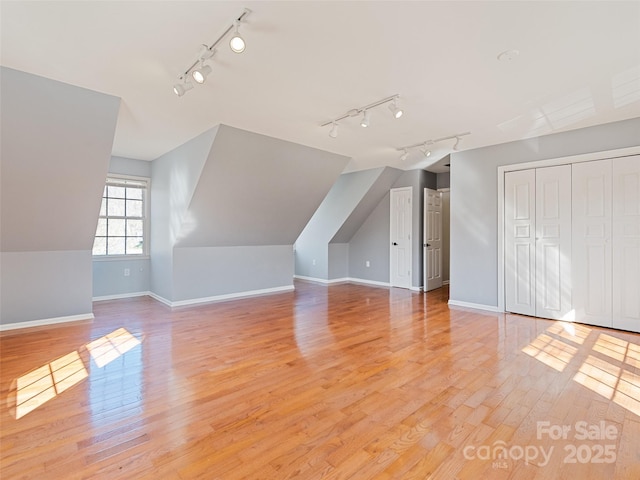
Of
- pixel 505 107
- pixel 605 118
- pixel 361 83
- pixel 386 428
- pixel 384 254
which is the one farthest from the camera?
pixel 384 254

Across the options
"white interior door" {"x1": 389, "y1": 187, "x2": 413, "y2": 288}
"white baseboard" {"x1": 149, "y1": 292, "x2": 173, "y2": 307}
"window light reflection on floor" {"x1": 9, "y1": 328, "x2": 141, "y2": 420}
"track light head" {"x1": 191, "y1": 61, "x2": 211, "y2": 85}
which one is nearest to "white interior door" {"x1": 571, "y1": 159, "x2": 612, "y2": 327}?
"white interior door" {"x1": 389, "y1": 187, "x2": 413, "y2": 288}

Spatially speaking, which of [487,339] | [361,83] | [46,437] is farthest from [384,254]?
[46,437]

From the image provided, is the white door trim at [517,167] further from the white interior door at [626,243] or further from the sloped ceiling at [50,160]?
the sloped ceiling at [50,160]

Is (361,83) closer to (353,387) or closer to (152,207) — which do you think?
(353,387)

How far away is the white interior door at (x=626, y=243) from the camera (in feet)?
12.1

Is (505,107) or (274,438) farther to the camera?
(505,107)

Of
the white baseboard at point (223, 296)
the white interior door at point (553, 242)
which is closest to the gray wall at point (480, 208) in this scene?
the white interior door at point (553, 242)

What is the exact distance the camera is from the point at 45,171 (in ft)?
11.6

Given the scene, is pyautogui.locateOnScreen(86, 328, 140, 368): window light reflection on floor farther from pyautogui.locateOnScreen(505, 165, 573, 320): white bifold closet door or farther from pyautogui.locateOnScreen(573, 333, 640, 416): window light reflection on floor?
pyautogui.locateOnScreen(505, 165, 573, 320): white bifold closet door

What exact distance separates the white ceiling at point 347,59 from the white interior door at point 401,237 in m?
2.89

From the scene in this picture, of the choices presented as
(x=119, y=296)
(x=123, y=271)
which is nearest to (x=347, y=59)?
(x=123, y=271)

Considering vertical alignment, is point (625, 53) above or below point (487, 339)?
above

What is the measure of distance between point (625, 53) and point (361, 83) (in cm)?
197

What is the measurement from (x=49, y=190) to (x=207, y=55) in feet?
9.06
